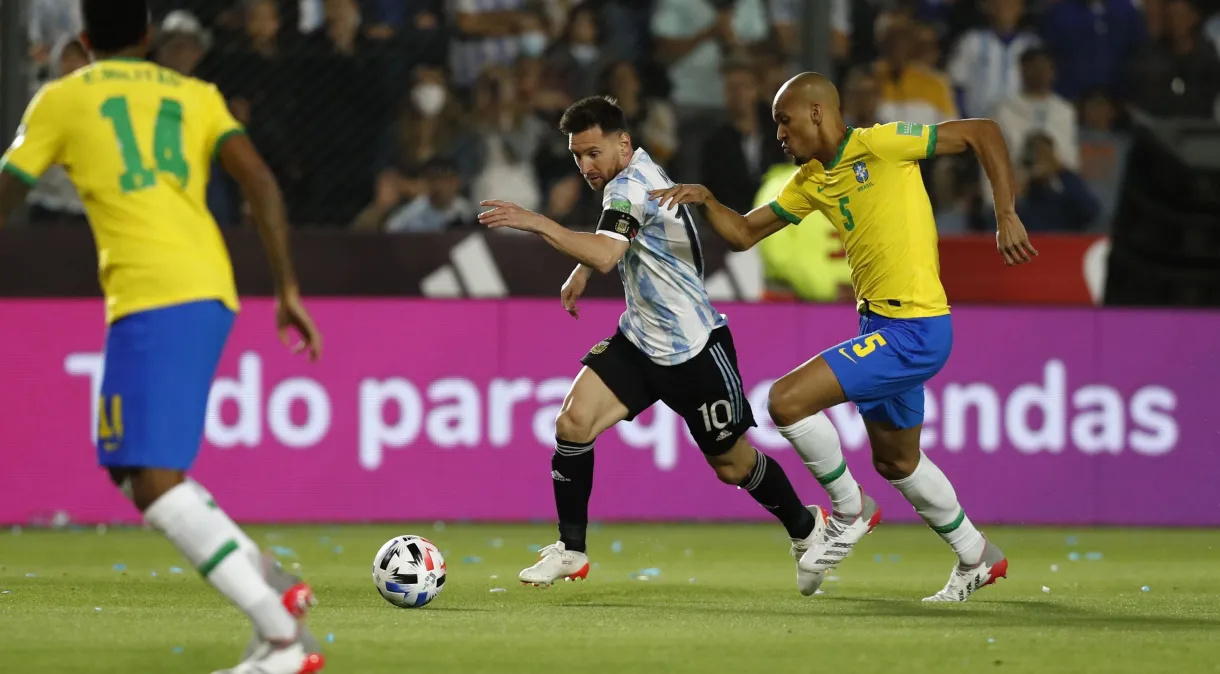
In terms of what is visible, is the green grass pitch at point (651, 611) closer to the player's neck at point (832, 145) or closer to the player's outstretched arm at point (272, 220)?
the player's outstretched arm at point (272, 220)

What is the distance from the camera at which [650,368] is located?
26.1ft

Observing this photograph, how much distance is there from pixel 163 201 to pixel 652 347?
118 inches

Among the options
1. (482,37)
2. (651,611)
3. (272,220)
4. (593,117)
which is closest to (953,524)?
(651,611)

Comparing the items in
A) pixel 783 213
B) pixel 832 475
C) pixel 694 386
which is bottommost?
pixel 832 475

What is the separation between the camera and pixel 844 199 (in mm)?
7609

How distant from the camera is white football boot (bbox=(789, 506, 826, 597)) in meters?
7.63

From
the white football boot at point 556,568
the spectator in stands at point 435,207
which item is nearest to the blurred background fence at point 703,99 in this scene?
the spectator in stands at point 435,207

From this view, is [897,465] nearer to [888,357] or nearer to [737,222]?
[888,357]

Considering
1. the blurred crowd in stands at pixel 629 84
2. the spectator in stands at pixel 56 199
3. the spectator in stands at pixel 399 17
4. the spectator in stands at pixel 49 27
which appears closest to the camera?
the spectator in stands at pixel 56 199

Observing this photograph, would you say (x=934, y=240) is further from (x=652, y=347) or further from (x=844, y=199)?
(x=652, y=347)

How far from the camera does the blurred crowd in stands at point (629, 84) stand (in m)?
12.5

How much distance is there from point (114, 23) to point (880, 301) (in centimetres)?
338

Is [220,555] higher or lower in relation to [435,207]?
lower

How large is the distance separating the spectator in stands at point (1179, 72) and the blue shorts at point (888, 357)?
23.1 feet
